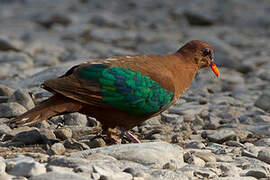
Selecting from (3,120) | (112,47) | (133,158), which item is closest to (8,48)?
(112,47)

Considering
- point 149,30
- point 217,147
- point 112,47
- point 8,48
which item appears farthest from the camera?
point 149,30

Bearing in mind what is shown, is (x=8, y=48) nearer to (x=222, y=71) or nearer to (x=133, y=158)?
(x=222, y=71)

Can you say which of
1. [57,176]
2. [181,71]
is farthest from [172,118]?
[57,176]

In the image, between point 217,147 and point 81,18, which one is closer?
point 217,147

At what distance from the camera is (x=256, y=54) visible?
500 inches

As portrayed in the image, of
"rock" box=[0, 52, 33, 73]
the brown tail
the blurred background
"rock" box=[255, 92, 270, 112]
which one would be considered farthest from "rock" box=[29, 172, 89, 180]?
"rock" box=[0, 52, 33, 73]

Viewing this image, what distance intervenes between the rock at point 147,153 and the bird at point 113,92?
59 cm

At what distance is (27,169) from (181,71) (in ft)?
8.36

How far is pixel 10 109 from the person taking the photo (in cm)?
641

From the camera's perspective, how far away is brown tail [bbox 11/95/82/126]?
5297mm

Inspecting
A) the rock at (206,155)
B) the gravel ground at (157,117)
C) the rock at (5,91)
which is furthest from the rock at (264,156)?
the rock at (5,91)

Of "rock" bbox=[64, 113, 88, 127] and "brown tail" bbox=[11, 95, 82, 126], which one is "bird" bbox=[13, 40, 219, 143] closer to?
Result: "brown tail" bbox=[11, 95, 82, 126]

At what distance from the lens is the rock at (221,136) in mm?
6391

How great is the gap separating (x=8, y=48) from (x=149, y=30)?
15.1 feet
